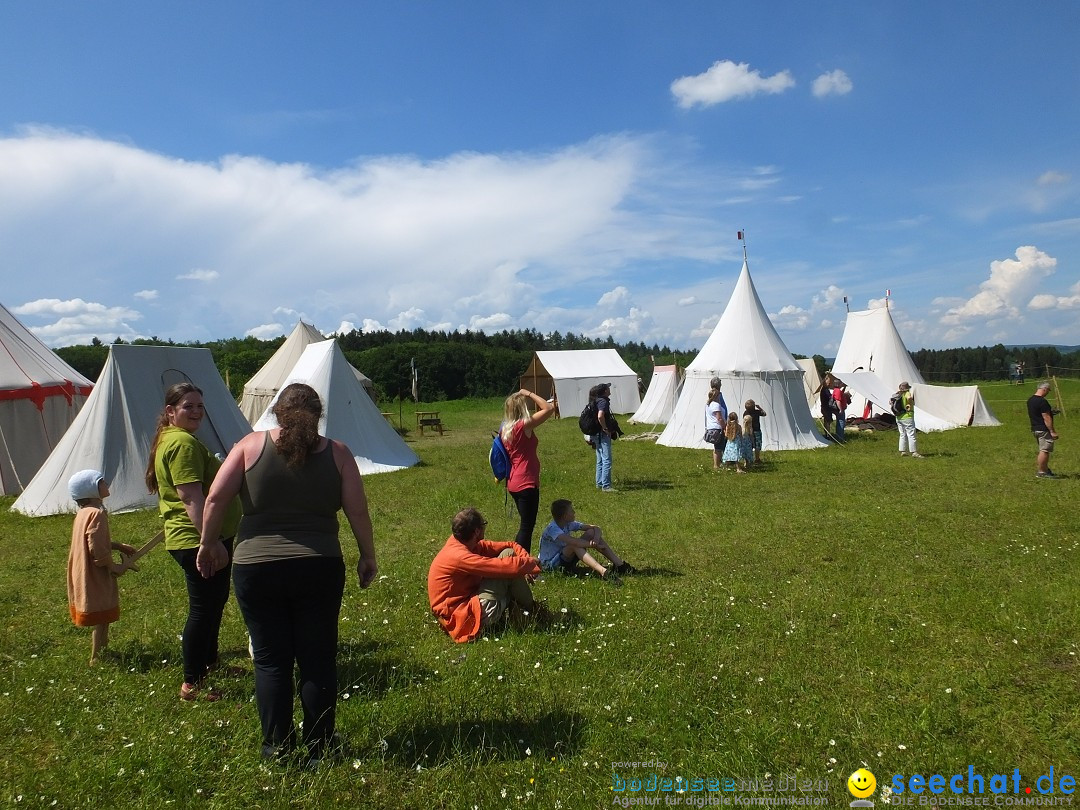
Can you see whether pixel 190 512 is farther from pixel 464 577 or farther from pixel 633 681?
pixel 633 681

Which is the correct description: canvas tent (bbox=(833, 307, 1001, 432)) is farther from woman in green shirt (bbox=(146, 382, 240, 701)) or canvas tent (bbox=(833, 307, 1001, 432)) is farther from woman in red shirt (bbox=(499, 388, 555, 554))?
woman in green shirt (bbox=(146, 382, 240, 701))

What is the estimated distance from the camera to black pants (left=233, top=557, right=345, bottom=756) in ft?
8.57

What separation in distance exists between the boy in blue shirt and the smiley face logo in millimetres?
3014

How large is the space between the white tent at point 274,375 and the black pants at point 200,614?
1822 centimetres

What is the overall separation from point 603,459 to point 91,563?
290 inches

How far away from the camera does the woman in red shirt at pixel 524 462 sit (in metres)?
5.86

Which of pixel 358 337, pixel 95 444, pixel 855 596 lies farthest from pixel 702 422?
pixel 358 337

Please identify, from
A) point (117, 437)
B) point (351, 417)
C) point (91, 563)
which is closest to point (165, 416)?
point (91, 563)

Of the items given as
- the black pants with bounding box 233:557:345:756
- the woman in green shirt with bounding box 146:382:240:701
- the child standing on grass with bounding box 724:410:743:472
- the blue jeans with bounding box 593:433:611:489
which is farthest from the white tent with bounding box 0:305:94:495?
the child standing on grass with bounding box 724:410:743:472

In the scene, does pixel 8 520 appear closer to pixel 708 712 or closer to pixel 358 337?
pixel 708 712

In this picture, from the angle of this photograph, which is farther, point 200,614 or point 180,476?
point 200,614

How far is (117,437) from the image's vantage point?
10016 millimetres

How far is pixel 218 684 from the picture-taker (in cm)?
379

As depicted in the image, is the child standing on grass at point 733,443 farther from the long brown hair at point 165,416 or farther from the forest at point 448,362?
the forest at point 448,362
